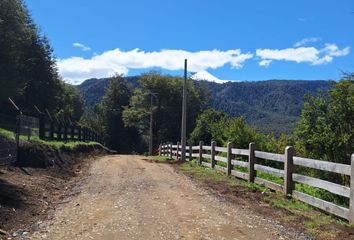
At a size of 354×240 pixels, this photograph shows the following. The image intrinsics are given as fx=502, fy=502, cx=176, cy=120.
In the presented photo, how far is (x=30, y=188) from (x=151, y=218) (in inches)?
182

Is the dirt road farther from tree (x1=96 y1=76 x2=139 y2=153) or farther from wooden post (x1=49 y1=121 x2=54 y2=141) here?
tree (x1=96 y1=76 x2=139 y2=153)

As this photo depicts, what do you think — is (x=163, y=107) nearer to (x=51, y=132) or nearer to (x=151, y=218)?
(x=51, y=132)

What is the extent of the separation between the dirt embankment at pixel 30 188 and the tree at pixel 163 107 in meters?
61.8

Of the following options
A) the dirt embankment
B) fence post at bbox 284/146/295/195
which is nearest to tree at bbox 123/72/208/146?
the dirt embankment

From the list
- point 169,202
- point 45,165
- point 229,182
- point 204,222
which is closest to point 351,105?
point 229,182

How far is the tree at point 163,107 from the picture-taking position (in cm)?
8312

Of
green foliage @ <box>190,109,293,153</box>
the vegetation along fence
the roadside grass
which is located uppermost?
green foliage @ <box>190,109,293,153</box>

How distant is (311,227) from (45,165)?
11.3m

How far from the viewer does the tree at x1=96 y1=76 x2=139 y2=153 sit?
95500 millimetres

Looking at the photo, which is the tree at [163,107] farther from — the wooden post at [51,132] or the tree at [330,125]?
the tree at [330,125]

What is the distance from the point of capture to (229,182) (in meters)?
16.6

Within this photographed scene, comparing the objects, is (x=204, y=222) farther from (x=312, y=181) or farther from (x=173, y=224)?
(x=312, y=181)

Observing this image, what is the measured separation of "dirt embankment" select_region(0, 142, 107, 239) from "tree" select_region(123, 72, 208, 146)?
6183cm

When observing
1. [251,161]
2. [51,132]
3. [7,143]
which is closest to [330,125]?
[251,161]
